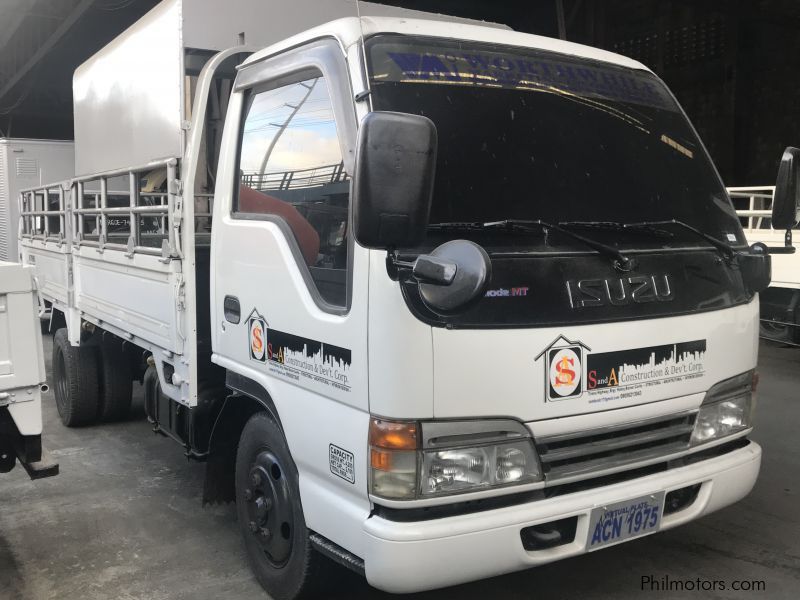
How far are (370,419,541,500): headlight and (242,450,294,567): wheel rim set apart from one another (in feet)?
2.37

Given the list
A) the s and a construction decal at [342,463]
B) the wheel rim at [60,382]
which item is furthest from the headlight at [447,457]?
the wheel rim at [60,382]

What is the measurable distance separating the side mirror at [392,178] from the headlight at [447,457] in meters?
0.62

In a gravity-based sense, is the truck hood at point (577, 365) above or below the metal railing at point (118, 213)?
below

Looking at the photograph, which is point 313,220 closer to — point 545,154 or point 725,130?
point 545,154

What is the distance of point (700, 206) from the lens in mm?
3141

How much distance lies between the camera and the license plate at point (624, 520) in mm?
2623

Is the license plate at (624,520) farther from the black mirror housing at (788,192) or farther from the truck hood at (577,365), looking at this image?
the black mirror housing at (788,192)

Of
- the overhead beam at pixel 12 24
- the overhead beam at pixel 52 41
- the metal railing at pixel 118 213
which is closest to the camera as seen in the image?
the metal railing at pixel 118 213

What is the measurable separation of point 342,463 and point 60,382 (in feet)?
14.3

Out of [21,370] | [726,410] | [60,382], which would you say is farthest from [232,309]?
[60,382]

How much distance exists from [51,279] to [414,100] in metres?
4.65

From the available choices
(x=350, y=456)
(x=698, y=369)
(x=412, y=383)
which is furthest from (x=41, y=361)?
(x=698, y=369)

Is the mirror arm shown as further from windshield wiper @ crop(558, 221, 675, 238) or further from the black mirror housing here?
the black mirror housing

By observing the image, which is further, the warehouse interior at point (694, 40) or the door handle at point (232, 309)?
the warehouse interior at point (694, 40)
